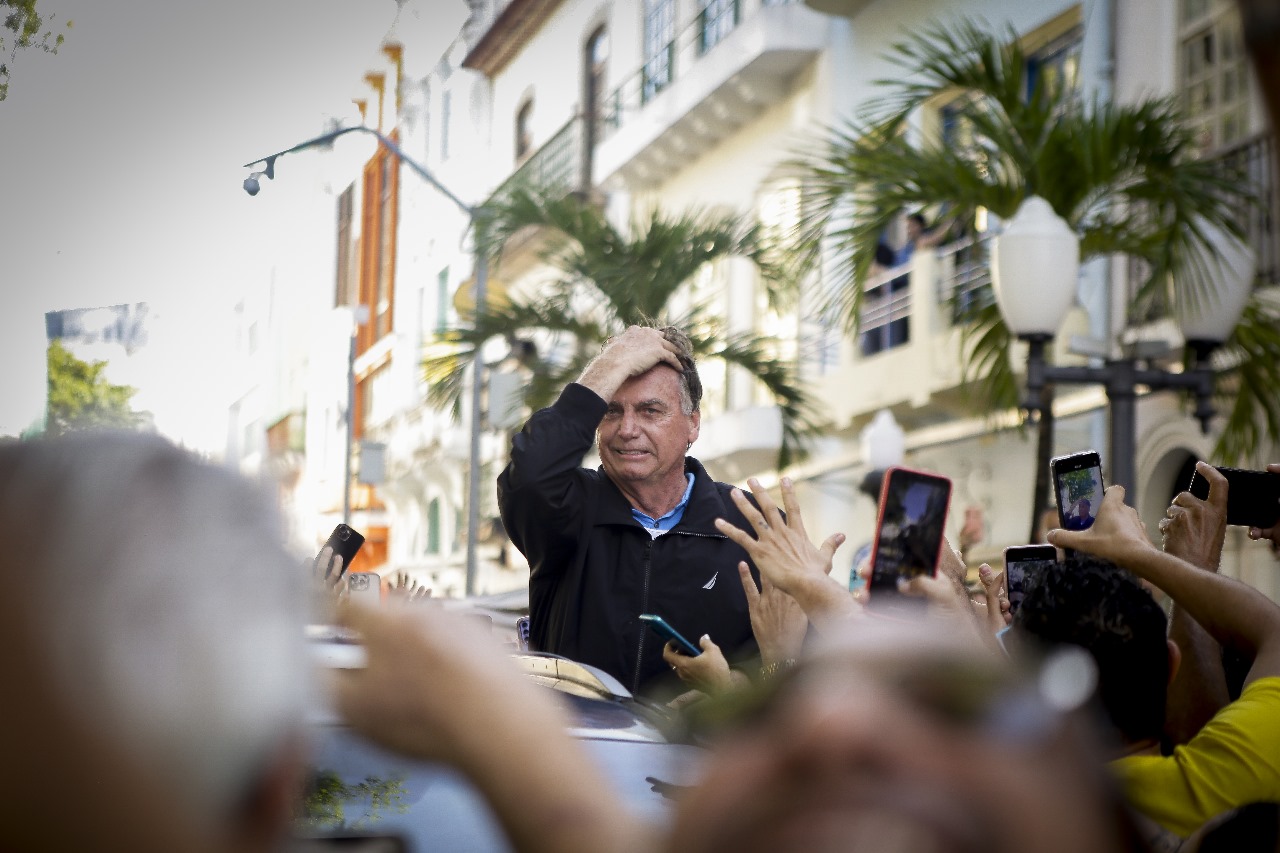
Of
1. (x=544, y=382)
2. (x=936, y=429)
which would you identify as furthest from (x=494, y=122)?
(x=544, y=382)

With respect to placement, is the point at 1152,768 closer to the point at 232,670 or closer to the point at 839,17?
the point at 232,670

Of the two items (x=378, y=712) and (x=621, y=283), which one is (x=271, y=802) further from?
(x=621, y=283)

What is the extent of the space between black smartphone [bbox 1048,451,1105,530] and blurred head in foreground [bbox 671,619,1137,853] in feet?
9.15

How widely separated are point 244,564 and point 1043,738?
44cm

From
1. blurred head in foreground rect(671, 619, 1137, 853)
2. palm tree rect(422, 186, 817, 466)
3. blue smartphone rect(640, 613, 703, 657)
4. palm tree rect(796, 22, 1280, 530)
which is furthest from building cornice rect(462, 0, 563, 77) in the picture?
blurred head in foreground rect(671, 619, 1137, 853)

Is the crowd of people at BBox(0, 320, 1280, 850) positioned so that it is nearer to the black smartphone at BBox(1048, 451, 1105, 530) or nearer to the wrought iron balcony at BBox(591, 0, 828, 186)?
the black smartphone at BBox(1048, 451, 1105, 530)

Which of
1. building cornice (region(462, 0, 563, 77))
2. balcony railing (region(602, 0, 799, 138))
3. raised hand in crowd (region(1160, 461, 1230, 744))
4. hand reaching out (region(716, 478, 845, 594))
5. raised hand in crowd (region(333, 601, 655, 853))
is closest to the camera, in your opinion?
raised hand in crowd (region(333, 601, 655, 853))

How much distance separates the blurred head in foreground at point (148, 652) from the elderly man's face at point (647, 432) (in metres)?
3.76

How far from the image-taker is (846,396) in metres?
19.8

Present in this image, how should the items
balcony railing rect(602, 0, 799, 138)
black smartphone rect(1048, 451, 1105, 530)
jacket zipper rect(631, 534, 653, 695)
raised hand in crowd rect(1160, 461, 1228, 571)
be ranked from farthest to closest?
balcony railing rect(602, 0, 799, 138) < jacket zipper rect(631, 534, 653, 695) < black smartphone rect(1048, 451, 1105, 530) < raised hand in crowd rect(1160, 461, 1228, 571)

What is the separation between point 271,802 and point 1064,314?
8115 millimetres

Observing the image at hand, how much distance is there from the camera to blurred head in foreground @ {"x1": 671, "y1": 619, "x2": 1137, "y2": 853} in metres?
0.71

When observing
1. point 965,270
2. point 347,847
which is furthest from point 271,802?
point 965,270

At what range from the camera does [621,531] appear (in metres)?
4.61
